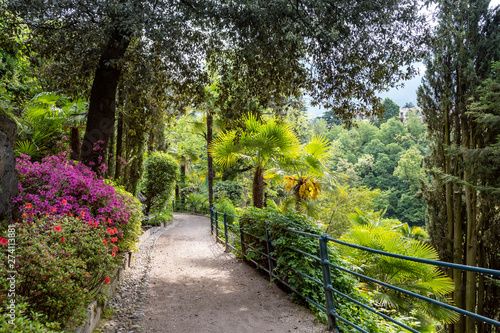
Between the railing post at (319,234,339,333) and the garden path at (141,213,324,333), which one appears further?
the garden path at (141,213,324,333)

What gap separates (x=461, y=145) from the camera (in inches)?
419

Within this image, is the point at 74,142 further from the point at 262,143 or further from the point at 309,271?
the point at 309,271

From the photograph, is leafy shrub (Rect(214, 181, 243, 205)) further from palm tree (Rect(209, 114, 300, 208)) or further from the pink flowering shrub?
the pink flowering shrub

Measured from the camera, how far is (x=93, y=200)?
4805 millimetres

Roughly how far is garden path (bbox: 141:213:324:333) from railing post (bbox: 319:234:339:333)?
165mm

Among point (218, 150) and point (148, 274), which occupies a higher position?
point (218, 150)

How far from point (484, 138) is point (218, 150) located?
29.5 ft

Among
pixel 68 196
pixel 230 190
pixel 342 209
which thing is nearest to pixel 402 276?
pixel 68 196

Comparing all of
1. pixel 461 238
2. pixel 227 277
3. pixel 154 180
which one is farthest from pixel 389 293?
pixel 154 180

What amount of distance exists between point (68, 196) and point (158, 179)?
35.1ft

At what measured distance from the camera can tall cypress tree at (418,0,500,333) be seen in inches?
404

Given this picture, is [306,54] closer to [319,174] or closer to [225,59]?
[225,59]

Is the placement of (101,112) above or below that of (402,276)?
above

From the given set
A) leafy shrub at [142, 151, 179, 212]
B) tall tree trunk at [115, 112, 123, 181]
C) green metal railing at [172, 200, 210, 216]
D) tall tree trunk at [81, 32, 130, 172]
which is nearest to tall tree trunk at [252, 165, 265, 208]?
tall tree trunk at [81, 32, 130, 172]
